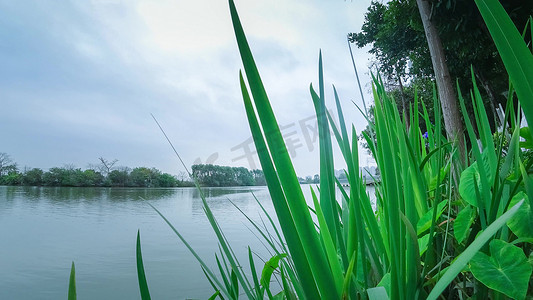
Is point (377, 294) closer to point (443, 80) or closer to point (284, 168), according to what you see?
point (284, 168)

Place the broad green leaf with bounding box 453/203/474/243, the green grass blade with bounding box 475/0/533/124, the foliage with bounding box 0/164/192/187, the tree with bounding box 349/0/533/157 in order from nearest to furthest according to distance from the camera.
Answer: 1. the green grass blade with bounding box 475/0/533/124
2. the broad green leaf with bounding box 453/203/474/243
3. the tree with bounding box 349/0/533/157
4. the foliage with bounding box 0/164/192/187

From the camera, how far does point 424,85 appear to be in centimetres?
671

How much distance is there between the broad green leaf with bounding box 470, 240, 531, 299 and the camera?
17cm

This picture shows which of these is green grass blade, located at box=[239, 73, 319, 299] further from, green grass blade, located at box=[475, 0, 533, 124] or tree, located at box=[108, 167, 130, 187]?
tree, located at box=[108, 167, 130, 187]

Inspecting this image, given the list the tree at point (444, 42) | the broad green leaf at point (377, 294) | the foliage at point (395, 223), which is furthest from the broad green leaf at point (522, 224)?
the tree at point (444, 42)

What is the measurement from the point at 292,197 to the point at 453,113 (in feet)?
9.55

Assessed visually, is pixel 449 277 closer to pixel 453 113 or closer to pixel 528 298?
pixel 528 298

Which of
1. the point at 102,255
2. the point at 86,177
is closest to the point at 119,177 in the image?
the point at 86,177

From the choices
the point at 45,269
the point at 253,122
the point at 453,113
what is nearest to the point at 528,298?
the point at 253,122

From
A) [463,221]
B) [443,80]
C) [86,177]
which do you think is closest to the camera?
[463,221]

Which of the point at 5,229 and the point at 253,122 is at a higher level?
the point at 253,122

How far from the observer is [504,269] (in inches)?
6.8

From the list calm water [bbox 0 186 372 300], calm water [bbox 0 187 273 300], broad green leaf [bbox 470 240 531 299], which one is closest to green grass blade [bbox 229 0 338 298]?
broad green leaf [bbox 470 240 531 299]

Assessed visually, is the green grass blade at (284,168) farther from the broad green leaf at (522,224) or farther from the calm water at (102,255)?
the calm water at (102,255)
